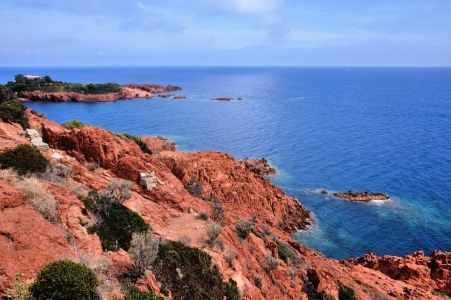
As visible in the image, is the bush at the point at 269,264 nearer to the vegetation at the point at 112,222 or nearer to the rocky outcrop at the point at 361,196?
the vegetation at the point at 112,222

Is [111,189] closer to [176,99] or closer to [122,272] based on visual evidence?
[122,272]

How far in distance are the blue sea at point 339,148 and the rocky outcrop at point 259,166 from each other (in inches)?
73.7

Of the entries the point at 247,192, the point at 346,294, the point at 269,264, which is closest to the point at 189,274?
the point at 269,264

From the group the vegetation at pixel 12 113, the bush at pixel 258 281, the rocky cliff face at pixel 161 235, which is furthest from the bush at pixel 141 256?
the vegetation at pixel 12 113

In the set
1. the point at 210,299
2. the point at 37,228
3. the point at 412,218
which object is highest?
the point at 37,228

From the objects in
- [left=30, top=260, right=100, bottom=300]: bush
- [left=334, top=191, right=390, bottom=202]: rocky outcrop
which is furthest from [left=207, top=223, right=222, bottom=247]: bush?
[left=334, top=191, right=390, bottom=202]: rocky outcrop

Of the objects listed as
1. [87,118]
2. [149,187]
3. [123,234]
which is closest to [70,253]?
[123,234]

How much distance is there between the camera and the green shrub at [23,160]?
1326 centimetres

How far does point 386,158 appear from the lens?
5878 centimetres

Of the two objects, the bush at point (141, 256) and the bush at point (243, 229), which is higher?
the bush at point (141, 256)

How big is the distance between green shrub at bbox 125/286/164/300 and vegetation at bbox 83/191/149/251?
2.73 m

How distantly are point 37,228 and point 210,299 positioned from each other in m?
6.54

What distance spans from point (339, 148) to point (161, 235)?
57144 mm

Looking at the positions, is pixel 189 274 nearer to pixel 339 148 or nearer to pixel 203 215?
pixel 203 215
